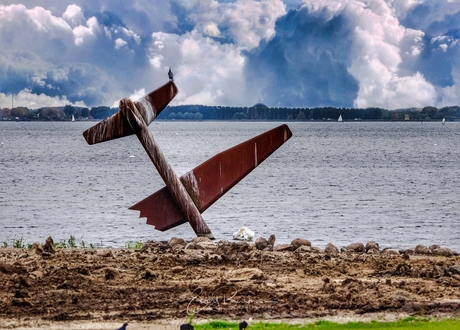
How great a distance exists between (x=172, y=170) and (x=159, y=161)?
35cm

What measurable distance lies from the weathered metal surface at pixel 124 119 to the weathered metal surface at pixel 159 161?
0.55ft

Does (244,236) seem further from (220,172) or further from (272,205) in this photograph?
(272,205)

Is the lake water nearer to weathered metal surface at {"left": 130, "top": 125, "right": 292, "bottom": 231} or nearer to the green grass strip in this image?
weathered metal surface at {"left": 130, "top": 125, "right": 292, "bottom": 231}

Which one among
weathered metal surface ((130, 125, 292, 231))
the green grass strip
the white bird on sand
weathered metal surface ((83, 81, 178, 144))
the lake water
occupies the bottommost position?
the lake water

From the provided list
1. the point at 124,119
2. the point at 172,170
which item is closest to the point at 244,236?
the point at 172,170

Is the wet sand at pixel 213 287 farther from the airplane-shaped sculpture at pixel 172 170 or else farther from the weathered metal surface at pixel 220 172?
the weathered metal surface at pixel 220 172

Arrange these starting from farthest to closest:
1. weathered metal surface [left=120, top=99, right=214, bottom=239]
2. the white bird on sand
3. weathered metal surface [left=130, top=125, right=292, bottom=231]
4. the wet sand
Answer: the white bird on sand → weathered metal surface [left=130, top=125, right=292, bottom=231] → weathered metal surface [left=120, top=99, right=214, bottom=239] → the wet sand

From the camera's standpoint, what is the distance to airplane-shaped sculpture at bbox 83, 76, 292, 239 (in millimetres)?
17797

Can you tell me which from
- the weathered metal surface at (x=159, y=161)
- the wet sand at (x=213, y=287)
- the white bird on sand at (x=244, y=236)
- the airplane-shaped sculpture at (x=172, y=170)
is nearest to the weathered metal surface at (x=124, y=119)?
the airplane-shaped sculpture at (x=172, y=170)

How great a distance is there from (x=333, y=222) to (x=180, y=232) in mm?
6218

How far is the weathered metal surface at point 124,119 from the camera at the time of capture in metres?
17.5

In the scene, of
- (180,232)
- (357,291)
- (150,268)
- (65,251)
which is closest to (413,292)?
(357,291)

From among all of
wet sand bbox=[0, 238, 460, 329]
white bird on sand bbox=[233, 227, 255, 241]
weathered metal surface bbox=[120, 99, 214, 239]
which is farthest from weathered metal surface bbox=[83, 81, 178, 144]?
white bird on sand bbox=[233, 227, 255, 241]

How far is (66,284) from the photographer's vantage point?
12258 millimetres
